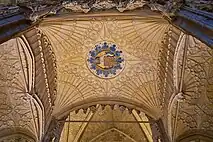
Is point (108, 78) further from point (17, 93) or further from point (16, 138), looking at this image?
point (16, 138)

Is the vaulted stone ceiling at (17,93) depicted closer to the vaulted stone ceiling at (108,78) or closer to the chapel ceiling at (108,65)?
the vaulted stone ceiling at (108,78)

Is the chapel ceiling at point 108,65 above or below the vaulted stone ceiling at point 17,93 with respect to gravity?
above

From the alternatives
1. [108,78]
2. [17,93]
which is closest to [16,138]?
[17,93]

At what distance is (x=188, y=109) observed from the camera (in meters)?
12.3

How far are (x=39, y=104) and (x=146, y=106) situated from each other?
3726 millimetres

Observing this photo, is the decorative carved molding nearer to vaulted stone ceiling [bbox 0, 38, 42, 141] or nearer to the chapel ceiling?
vaulted stone ceiling [bbox 0, 38, 42, 141]

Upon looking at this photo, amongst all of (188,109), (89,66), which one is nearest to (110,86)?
(89,66)

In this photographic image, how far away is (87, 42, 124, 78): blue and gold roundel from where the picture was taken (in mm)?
13383

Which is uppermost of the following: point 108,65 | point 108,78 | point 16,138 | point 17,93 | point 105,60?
point 105,60

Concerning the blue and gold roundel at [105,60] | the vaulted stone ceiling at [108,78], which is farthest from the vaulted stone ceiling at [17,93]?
the blue and gold roundel at [105,60]

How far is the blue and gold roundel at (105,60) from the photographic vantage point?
13383 millimetres

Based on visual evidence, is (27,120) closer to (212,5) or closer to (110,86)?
(110,86)

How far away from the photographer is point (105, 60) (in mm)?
13750

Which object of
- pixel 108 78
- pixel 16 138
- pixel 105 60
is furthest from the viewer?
pixel 108 78
